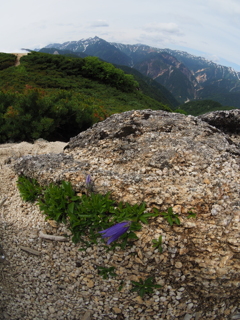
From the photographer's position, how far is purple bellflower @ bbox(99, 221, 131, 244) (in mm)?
3348

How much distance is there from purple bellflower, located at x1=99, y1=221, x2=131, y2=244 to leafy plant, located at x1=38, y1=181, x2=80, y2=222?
0.78 meters

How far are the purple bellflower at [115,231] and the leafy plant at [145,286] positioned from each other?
2.60 ft

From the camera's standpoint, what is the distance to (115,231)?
11.0 feet

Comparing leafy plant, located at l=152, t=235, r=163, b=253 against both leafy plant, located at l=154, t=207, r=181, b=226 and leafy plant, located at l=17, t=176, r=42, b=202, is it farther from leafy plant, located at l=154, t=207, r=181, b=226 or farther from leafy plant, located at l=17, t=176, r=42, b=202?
leafy plant, located at l=17, t=176, r=42, b=202

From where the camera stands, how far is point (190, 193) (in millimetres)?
3859

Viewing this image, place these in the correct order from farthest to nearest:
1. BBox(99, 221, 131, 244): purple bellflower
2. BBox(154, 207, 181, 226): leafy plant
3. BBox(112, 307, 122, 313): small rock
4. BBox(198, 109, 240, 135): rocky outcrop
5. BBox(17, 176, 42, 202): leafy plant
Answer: BBox(198, 109, 240, 135): rocky outcrop → BBox(17, 176, 42, 202): leafy plant → BBox(112, 307, 122, 313): small rock → BBox(154, 207, 181, 226): leafy plant → BBox(99, 221, 131, 244): purple bellflower

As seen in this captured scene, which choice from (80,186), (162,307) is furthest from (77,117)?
(162,307)

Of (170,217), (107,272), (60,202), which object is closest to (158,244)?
(170,217)

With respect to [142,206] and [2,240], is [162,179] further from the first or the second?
[2,240]

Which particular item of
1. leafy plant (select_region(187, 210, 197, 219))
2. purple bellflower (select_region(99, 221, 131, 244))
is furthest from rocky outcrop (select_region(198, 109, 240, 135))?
purple bellflower (select_region(99, 221, 131, 244))

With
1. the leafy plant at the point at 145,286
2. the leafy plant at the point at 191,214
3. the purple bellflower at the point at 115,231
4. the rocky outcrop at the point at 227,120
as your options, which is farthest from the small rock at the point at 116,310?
the rocky outcrop at the point at 227,120

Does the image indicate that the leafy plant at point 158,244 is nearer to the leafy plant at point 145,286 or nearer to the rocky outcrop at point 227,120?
the leafy plant at point 145,286

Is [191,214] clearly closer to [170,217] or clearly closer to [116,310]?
[170,217]

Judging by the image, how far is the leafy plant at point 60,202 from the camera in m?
3.86
